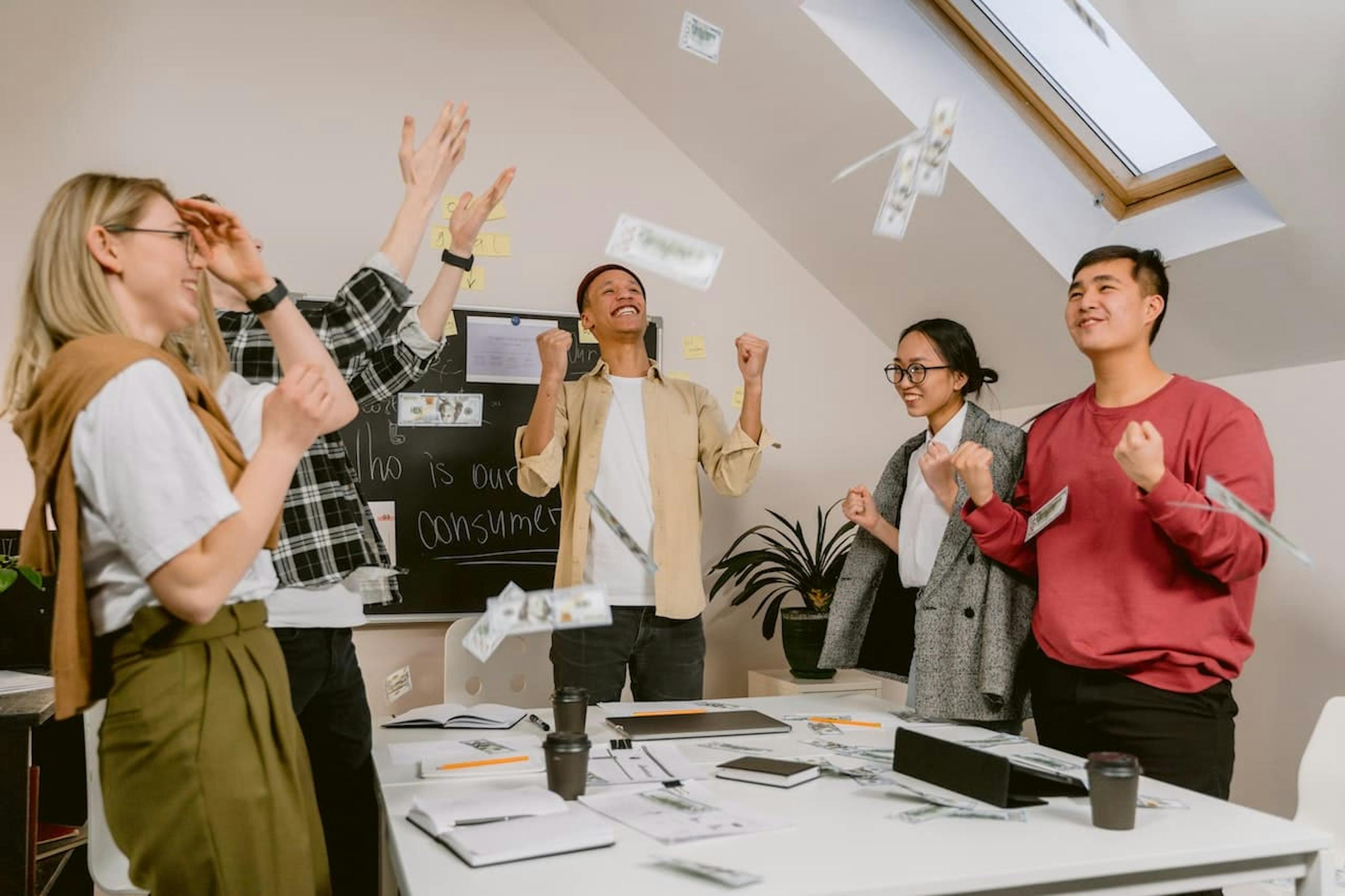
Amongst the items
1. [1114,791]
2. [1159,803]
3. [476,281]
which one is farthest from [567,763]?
[476,281]

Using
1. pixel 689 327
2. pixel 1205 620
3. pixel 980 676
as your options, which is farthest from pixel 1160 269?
pixel 689 327

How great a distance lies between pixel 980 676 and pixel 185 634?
1557 millimetres

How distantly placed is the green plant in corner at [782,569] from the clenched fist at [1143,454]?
1.67 metres

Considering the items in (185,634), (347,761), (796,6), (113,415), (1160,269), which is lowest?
(347,761)

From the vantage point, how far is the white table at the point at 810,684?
346 cm

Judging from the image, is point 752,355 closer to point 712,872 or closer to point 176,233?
point 176,233

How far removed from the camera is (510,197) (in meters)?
3.71

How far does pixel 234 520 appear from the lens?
119cm

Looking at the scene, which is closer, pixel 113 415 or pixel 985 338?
pixel 113 415

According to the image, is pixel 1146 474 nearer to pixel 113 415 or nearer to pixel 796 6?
pixel 113 415

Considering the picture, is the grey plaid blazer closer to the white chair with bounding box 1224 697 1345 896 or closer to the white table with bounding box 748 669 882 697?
the white chair with bounding box 1224 697 1345 896

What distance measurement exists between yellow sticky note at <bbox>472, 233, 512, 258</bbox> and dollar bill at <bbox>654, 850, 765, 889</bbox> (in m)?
2.72

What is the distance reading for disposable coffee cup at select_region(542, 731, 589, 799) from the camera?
149 cm

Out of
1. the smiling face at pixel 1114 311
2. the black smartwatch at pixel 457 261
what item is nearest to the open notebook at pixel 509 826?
the black smartwatch at pixel 457 261
